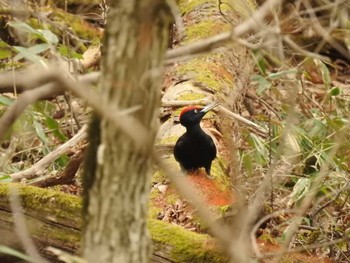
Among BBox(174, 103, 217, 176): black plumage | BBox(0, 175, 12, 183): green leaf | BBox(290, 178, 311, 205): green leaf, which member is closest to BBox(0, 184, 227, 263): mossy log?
BBox(0, 175, 12, 183): green leaf

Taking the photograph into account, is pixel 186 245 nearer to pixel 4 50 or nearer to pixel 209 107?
pixel 209 107

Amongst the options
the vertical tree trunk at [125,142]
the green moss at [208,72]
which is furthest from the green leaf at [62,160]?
the vertical tree trunk at [125,142]

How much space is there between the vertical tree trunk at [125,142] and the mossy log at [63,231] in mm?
1280

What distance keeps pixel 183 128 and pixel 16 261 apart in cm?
205

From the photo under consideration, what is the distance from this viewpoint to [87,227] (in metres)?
2.08

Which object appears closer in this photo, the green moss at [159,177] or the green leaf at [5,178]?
the green leaf at [5,178]

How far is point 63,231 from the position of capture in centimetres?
359

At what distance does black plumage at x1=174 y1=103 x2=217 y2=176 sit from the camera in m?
4.78

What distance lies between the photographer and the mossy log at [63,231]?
11.2 feet

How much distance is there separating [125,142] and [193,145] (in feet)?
9.27

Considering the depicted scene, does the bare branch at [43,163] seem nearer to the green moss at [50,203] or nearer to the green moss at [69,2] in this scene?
the green moss at [50,203]

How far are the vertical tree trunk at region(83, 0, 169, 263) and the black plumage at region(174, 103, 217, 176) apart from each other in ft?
8.62

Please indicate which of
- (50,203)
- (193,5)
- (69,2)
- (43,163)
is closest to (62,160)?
(43,163)

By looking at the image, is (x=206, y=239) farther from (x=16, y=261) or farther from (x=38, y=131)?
(x=38, y=131)
